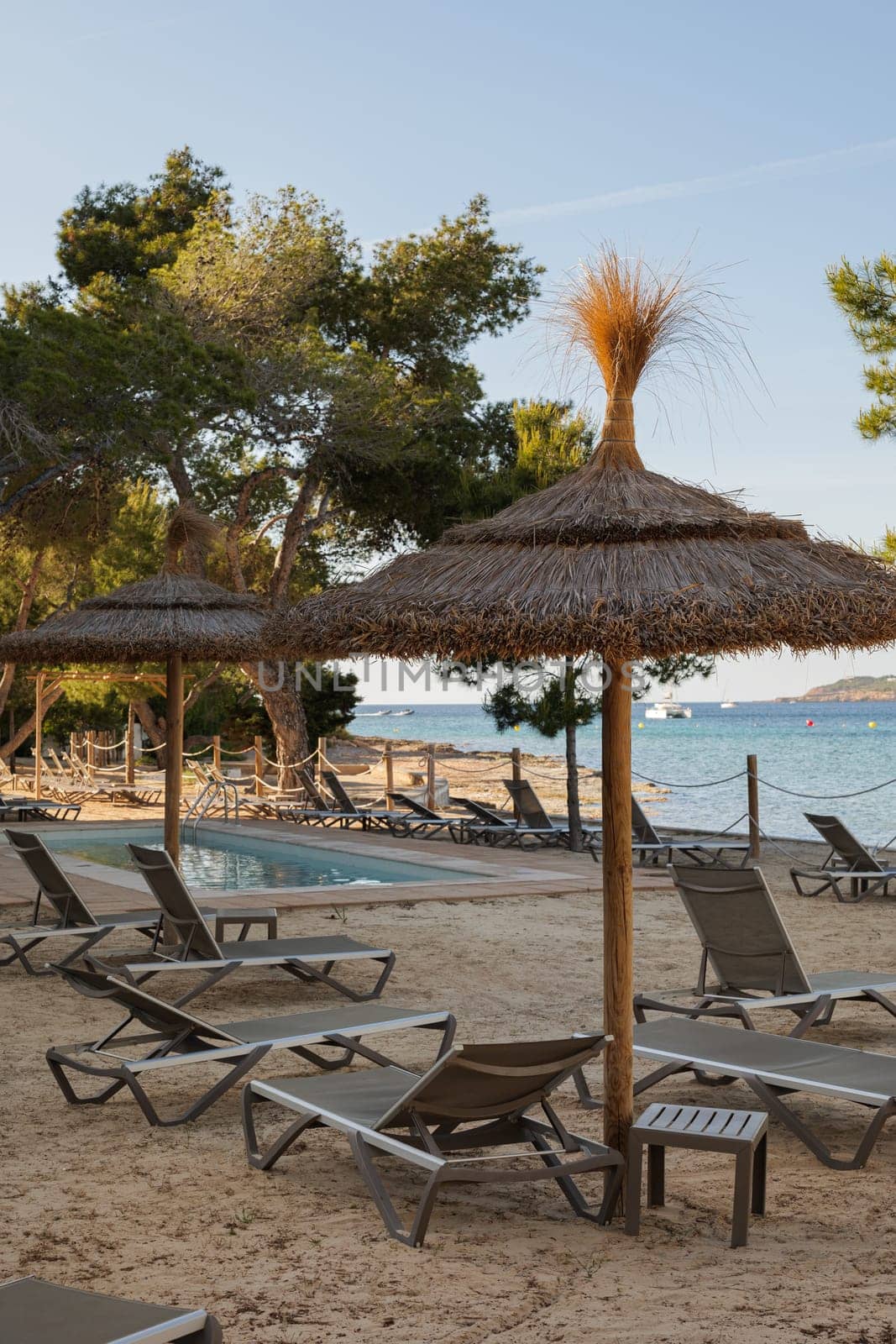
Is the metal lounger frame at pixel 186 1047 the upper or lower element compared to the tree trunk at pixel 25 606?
lower

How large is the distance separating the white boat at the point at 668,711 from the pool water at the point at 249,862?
268 ft

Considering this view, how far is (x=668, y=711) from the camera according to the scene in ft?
318

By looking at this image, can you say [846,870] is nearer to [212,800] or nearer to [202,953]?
[202,953]

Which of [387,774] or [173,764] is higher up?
[173,764]

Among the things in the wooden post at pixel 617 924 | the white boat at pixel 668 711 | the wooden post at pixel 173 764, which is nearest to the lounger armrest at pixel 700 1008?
the wooden post at pixel 617 924

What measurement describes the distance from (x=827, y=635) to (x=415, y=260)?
19.1 metres

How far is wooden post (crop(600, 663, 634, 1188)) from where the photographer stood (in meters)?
4.00

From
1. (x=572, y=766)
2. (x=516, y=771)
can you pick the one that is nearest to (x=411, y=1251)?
(x=572, y=766)

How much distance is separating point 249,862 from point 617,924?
10790 mm

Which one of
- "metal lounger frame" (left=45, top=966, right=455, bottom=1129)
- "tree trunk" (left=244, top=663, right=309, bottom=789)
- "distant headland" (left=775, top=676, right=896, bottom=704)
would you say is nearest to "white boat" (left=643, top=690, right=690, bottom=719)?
"distant headland" (left=775, top=676, right=896, bottom=704)

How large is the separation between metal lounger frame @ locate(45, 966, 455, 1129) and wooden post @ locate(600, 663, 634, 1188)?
1.18 m

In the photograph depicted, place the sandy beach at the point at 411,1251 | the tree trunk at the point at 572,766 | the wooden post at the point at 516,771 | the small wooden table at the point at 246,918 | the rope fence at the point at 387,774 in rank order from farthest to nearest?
1. the wooden post at the point at 516,771
2. the tree trunk at the point at 572,766
3. the rope fence at the point at 387,774
4. the small wooden table at the point at 246,918
5. the sandy beach at the point at 411,1251

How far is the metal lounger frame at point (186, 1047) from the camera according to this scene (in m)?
4.62

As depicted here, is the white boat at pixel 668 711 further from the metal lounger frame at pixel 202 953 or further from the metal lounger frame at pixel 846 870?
the metal lounger frame at pixel 202 953
